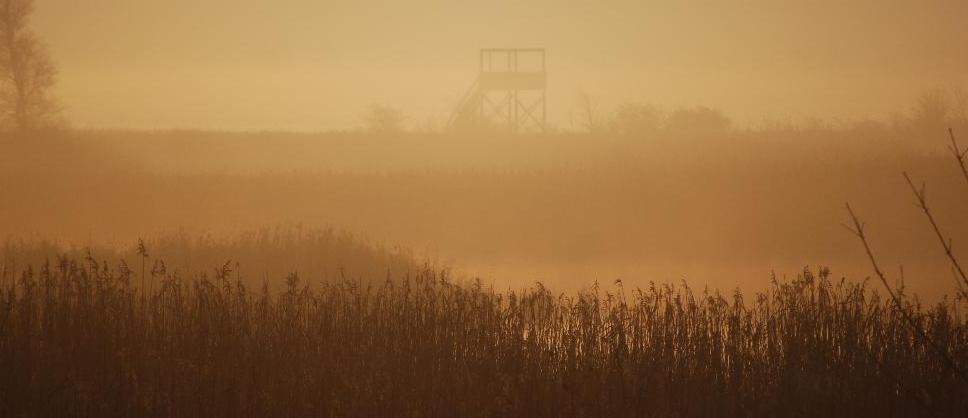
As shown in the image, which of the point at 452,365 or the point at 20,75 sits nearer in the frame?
the point at 452,365

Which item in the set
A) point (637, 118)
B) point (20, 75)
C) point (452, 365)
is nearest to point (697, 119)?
point (637, 118)

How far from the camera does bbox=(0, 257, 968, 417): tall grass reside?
7.80 m

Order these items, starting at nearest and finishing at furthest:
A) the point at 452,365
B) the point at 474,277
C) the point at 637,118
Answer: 1. the point at 452,365
2. the point at 474,277
3. the point at 637,118

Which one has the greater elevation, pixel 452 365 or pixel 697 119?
pixel 697 119

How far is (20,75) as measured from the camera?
3391 centimetres

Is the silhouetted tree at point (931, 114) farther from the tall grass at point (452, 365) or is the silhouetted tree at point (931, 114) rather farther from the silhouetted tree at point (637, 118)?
the tall grass at point (452, 365)

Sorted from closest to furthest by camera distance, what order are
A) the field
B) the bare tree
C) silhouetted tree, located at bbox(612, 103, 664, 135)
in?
the field < the bare tree < silhouetted tree, located at bbox(612, 103, 664, 135)

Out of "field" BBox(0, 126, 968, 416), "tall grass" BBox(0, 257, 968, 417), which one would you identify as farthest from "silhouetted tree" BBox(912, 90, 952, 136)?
"tall grass" BBox(0, 257, 968, 417)

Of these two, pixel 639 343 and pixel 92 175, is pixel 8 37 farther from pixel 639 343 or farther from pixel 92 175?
pixel 639 343

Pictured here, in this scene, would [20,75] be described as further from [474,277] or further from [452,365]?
[452,365]

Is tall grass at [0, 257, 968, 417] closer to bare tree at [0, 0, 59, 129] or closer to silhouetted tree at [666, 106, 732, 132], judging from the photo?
bare tree at [0, 0, 59, 129]

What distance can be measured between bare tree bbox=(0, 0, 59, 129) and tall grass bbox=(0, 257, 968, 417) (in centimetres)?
2701

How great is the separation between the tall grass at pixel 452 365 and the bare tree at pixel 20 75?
27.0 meters

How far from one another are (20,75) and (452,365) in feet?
98.1
